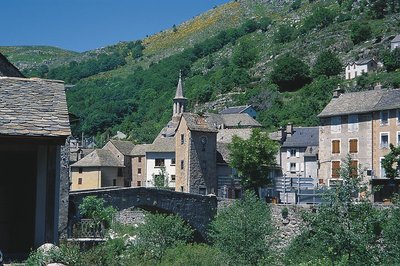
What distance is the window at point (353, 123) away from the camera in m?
57.6

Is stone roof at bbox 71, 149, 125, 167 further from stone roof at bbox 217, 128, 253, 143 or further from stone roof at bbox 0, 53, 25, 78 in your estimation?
stone roof at bbox 0, 53, 25, 78

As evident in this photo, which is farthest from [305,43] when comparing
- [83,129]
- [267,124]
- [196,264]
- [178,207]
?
[196,264]

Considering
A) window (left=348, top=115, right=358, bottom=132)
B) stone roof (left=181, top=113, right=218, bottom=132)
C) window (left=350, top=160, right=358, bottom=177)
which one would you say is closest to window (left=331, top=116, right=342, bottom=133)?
window (left=348, top=115, right=358, bottom=132)

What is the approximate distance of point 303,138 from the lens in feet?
238

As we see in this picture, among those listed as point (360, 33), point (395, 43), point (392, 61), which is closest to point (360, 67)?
point (392, 61)

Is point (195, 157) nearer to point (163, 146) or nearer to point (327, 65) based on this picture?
point (163, 146)

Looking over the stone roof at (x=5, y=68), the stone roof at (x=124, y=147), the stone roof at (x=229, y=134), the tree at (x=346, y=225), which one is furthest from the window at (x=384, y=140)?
the stone roof at (x=5, y=68)

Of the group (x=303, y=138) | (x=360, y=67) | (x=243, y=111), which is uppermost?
(x=360, y=67)

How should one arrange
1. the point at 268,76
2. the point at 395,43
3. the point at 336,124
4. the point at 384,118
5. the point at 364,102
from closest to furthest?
the point at 384,118 → the point at 364,102 → the point at 336,124 → the point at 395,43 → the point at 268,76

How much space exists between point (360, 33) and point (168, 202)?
8649 centimetres

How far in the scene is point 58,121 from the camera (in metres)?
14.6

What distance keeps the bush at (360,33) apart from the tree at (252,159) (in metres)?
73.3

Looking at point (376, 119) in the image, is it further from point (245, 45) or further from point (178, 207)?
point (245, 45)

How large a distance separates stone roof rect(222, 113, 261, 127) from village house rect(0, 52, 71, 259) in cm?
8031
